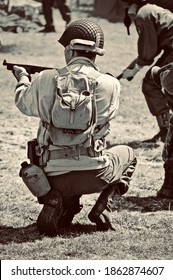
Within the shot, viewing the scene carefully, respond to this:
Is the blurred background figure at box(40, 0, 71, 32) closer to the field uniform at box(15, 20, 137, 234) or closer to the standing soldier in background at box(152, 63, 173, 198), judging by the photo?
the standing soldier in background at box(152, 63, 173, 198)

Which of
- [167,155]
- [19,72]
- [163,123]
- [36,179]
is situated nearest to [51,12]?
[163,123]

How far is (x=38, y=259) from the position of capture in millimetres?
5906

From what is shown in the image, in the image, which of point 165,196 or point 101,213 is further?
point 165,196

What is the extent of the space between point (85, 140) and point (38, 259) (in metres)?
0.96

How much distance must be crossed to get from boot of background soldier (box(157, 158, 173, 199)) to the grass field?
93 mm

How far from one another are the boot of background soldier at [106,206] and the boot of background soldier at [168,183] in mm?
1071

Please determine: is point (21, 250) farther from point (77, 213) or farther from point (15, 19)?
point (15, 19)

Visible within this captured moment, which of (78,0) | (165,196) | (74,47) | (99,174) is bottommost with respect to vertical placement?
(78,0)

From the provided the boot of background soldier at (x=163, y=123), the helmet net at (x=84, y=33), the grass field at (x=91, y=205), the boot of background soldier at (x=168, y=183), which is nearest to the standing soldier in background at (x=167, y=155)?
the boot of background soldier at (x=168, y=183)

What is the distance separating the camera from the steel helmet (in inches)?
245

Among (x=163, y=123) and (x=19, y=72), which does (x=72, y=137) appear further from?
(x=163, y=123)

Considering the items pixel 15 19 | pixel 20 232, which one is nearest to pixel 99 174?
pixel 20 232
